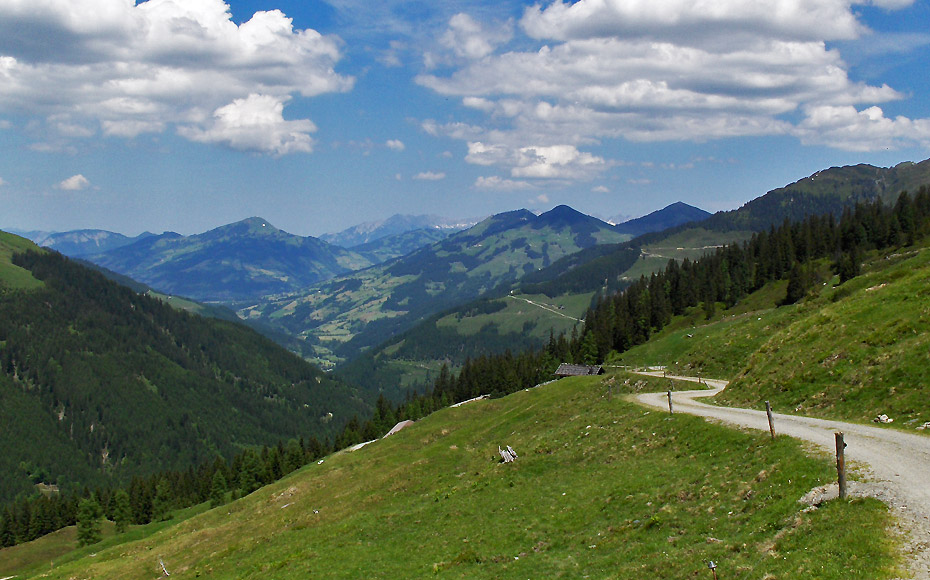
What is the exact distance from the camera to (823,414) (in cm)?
3319

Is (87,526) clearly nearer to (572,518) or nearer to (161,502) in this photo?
(161,502)

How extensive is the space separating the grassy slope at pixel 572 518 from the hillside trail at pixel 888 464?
0.73m

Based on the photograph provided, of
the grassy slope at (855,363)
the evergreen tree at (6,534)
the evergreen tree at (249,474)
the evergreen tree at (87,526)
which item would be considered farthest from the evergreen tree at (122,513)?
the grassy slope at (855,363)

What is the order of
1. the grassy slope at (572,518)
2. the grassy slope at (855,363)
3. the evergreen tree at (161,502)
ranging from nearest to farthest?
the grassy slope at (572,518) → the grassy slope at (855,363) → the evergreen tree at (161,502)

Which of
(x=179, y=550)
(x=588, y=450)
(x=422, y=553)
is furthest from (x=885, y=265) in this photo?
(x=179, y=550)

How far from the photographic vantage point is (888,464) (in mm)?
21359

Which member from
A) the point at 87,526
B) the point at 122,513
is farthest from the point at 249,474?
the point at 87,526

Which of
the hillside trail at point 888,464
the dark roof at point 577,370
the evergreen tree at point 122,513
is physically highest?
the hillside trail at point 888,464

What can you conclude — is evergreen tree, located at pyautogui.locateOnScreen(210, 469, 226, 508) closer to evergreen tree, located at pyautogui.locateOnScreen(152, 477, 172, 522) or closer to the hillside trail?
evergreen tree, located at pyautogui.locateOnScreen(152, 477, 172, 522)

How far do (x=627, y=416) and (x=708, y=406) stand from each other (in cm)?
624

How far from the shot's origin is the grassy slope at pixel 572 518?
17.6 meters

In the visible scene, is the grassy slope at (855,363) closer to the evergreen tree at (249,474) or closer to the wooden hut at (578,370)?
the wooden hut at (578,370)

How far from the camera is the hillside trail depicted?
15359 mm

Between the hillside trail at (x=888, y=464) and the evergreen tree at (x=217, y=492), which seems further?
the evergreen tree at (x=217, y=492)
